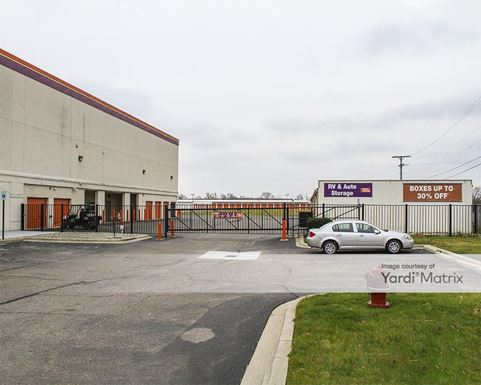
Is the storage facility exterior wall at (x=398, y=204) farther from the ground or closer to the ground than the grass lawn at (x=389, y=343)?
farther from the ground

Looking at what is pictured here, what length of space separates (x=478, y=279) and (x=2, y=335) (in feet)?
33.7

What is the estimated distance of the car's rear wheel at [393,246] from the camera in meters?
16.9

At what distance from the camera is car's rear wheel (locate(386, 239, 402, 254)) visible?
16906 millimetres

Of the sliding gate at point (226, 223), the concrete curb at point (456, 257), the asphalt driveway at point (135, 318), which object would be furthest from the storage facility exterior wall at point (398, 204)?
the asphalt driveway at point (135, 318)

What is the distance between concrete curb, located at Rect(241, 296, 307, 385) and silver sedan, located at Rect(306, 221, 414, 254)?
10.4 m

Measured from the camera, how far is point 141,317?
7074 mm

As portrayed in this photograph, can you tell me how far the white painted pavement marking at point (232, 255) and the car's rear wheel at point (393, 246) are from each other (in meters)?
5.22

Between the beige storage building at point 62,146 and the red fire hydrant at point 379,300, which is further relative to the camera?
the beige storage building at point 62,146

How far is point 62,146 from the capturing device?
32.8 metres

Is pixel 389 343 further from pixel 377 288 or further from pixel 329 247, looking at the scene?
pixel 329 247

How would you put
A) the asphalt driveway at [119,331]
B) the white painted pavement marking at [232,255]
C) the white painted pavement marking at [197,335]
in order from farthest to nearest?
the white painted pavement marking at [232,255]
the white painted pavement marking at [197,335]
the asphalt driveway at [119,331]

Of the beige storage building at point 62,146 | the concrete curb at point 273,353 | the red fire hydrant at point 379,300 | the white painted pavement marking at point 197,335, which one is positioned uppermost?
the beige storage building at point 62,146

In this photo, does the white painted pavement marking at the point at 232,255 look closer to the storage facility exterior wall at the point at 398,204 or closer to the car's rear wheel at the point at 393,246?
the car's rear wheel at the point at 393,246

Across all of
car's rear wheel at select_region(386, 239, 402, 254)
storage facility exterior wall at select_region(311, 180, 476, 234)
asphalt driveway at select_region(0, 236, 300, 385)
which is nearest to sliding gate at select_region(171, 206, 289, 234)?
storage facility exterior wall at select_region(311, 180, 476, 234)
